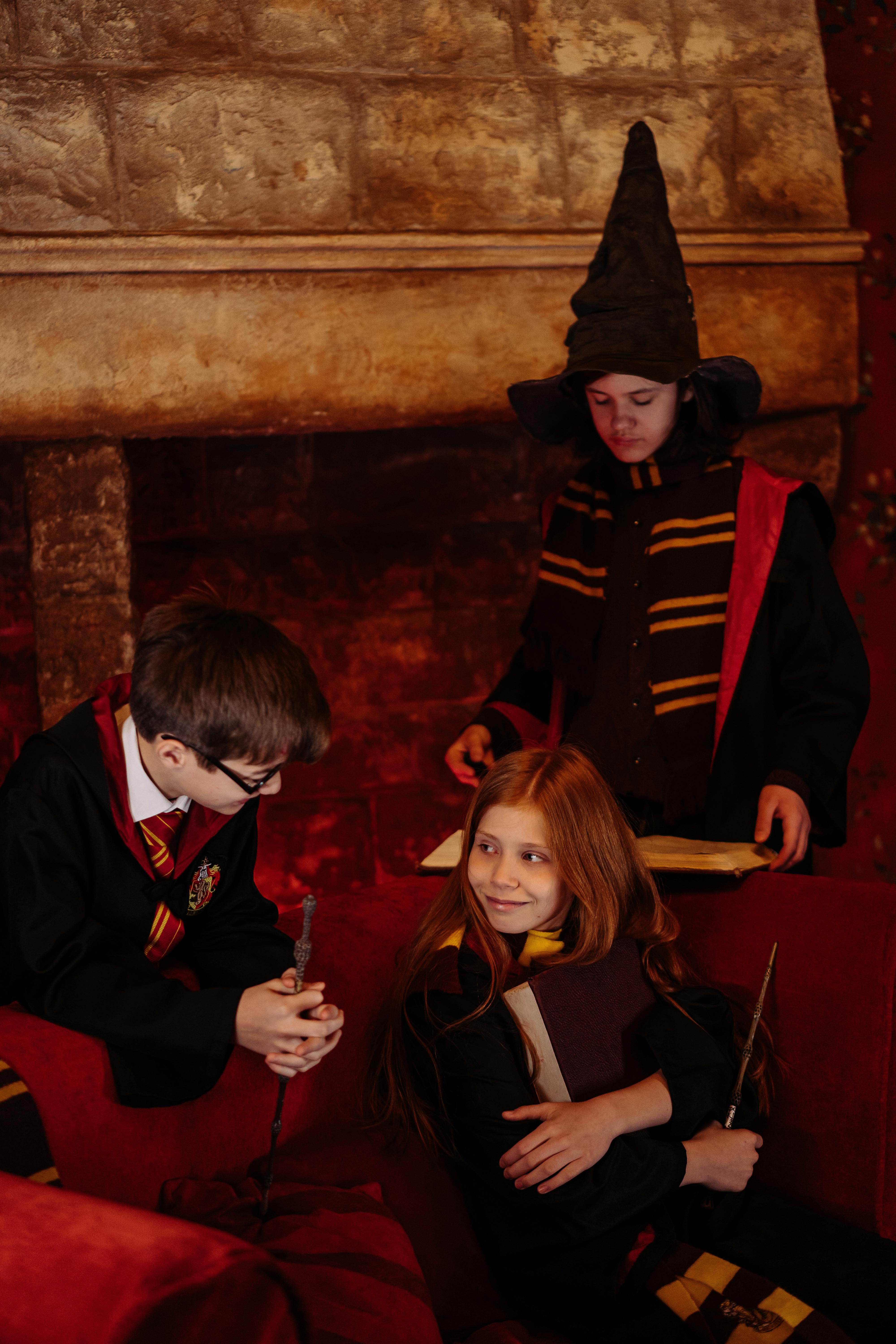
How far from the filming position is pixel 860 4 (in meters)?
2.78

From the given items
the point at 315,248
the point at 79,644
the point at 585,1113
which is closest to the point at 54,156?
the point at 315,248

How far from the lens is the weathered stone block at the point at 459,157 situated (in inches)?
98.1

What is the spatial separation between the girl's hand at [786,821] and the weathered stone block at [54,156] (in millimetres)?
1722

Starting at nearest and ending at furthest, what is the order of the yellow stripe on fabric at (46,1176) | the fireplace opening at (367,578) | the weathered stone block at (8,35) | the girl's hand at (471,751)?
the yellow stripe on fabric at (46,1176), the girl's hand at (471,751), the weathered stone block at (8,35), the fireplace opening at (367,578)

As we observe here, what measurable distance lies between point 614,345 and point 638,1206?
4.33ft

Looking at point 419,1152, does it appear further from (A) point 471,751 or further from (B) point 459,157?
(B) point 459,157

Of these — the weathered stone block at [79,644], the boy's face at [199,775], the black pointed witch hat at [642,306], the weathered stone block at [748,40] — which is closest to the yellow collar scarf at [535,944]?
the boy's face at [199,775]

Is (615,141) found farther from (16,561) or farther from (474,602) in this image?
(16,561)

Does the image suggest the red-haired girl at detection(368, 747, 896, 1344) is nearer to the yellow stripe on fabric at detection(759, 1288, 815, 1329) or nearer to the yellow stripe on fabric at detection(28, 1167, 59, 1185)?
the yellow stripe on fabric at detection(759, 1288, 815, 1329)

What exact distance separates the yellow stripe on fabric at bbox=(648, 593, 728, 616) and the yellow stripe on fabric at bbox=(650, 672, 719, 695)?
0.40ft

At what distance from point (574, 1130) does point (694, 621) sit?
95 cm

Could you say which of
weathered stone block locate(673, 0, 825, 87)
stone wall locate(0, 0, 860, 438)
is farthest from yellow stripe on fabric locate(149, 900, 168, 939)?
weathered stone block locate(673, 0, 825, 87)

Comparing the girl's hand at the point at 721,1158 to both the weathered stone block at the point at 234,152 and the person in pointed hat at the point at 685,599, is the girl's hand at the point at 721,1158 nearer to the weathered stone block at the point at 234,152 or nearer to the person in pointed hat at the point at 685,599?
the person in pointed hat at the point at 685,599

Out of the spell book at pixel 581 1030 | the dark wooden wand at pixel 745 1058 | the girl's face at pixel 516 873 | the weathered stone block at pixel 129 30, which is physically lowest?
the dark wooden wand at pixel 745 1058
